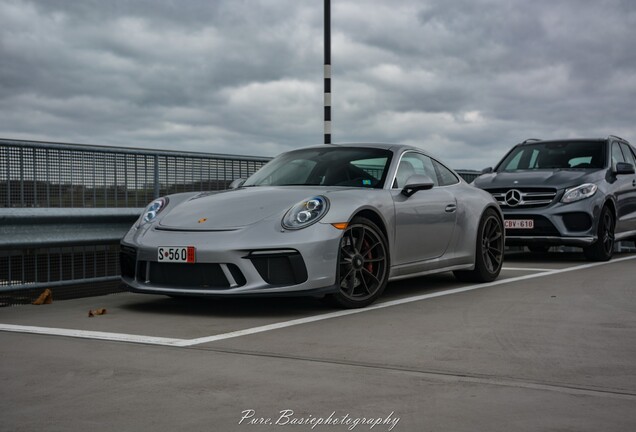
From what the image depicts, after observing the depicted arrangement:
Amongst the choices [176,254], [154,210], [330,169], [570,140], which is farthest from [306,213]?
[570,140]

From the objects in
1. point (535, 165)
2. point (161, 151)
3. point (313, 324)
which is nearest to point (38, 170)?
point (161, 151)

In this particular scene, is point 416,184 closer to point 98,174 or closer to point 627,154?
point 98,174

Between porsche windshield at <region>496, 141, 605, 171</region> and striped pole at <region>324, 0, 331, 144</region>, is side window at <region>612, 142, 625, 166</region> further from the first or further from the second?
striped pole at <region>324, 0, 331, 144</region>

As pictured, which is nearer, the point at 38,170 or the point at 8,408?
the point at 8,408

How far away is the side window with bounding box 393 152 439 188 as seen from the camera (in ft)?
26.3

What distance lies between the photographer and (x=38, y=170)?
8.45m

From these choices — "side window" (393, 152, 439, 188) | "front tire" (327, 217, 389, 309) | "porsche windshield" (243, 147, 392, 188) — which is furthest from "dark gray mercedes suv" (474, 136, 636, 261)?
"front tire" (327, 217, 389, 309)

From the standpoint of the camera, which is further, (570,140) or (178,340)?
Answer: (570,140)

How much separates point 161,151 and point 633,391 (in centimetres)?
665

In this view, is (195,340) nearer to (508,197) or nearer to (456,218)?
(456,218)

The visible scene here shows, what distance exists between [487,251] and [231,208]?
10.8 ft

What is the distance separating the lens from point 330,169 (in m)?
7.98

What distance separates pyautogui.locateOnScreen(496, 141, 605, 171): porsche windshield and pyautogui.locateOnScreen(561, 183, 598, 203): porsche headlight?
2.40 feet

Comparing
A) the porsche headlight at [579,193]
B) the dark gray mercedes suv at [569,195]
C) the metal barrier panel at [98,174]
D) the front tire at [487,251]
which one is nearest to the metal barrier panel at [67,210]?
the metal barrier panel at [98,174]
